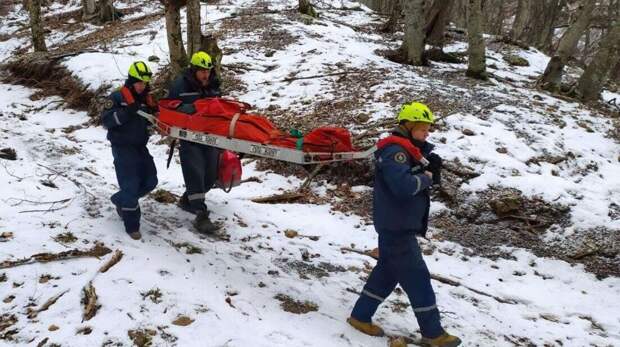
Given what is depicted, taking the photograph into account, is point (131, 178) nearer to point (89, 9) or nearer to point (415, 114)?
point (415, 114)

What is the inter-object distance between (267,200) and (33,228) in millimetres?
3248

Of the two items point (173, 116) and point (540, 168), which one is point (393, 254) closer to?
point (173, 116)

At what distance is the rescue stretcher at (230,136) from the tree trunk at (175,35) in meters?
4.76

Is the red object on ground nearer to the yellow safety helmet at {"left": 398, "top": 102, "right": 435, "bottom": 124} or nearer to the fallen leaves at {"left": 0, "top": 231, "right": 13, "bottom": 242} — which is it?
the fallen leaves at {"left": 0, "top": 231, "right": 13, "bottom": 242}

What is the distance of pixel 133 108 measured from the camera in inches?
220

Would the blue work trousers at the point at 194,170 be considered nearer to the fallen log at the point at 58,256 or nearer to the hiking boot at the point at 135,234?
the hiking boot at the point at 135,234

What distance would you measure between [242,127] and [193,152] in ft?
3.92

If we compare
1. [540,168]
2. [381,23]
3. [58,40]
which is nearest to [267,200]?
[540,168]

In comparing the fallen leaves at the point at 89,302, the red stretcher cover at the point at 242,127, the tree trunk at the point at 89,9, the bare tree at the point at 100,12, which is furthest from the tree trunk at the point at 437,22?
the tree trunk at the point at 89,9

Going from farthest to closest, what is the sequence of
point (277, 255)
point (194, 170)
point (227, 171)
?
point (227, 171) → point (194, 170) → point (277, 255)

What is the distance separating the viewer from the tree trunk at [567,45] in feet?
36.4

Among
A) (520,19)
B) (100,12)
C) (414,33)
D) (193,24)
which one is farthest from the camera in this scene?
(520,19)

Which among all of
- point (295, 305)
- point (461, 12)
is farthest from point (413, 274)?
point (461, 12)

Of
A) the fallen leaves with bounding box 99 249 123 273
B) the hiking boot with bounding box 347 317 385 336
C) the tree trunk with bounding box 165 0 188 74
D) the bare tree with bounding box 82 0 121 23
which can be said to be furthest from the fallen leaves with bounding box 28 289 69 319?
the bare tree with bounding box 82 0 121 23
